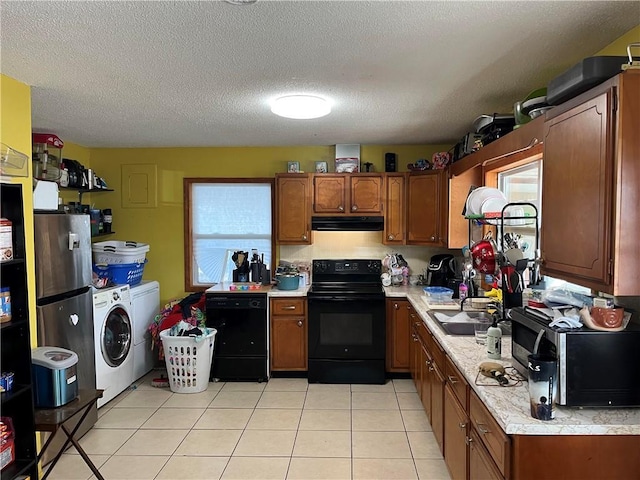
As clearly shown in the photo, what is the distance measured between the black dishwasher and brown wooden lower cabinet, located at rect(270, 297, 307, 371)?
10 cm

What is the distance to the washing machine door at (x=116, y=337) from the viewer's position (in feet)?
12.0

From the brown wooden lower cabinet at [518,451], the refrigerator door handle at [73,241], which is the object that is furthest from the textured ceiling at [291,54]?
the brown wooden lower cabinet at [518,451]

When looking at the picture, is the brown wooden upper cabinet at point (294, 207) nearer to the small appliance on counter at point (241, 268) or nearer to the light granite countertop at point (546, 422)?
the small appliance on counter at point (241, 268)

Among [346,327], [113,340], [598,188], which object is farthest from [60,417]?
[598,188]

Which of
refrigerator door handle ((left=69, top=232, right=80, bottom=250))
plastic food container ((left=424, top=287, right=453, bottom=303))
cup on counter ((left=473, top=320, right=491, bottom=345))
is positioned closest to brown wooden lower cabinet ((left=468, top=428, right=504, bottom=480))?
cup on counter ((left=473, top=320, right=491, bottom=345))

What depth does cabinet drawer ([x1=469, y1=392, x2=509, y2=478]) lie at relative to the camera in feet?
5.10

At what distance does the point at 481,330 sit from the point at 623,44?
5.28ft

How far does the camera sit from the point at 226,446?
304 centimetres

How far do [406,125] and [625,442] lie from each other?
2.79 meters

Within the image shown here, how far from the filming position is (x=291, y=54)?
7.00 ft

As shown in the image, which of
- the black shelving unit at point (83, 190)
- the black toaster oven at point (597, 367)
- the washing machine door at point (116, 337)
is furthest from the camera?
the black shelving unit at point (83, 190)

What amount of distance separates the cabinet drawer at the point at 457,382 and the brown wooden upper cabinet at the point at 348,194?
2.19m

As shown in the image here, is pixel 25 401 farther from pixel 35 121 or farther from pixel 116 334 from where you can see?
pixel 35 121

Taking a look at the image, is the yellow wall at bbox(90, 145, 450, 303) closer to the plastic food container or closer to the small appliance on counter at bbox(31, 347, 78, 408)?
the plastic food container
